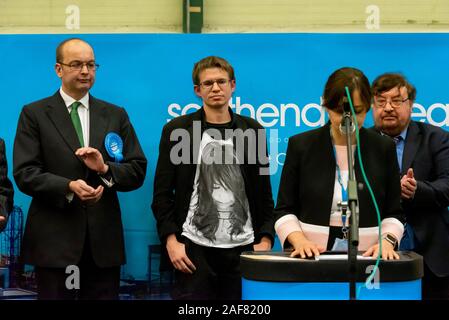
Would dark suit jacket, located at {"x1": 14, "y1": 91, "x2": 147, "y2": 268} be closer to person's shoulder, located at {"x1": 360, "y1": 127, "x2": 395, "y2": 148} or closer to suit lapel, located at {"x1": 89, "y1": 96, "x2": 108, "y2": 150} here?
suit lapel, located at {"x1": 89, "y1": 96, "x2": 108, "y2": 150}

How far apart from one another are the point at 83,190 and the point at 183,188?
0.56 metres

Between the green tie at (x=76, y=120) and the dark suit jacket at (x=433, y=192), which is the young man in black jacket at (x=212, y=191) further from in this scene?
the dark suit jacket at (x=433, y=192)

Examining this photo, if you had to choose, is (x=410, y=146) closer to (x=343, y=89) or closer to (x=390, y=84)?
(x=390, y=84)

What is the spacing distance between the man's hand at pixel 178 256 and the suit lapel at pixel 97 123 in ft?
2.12

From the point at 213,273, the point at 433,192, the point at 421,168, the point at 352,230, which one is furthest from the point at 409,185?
the point at 352,230

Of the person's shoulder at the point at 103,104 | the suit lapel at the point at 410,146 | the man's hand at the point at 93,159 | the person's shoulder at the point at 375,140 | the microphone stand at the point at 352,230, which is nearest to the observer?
the microphone stand at the point at 352,230

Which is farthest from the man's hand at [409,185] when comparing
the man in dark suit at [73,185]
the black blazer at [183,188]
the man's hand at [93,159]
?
the man's hand at [93,159]

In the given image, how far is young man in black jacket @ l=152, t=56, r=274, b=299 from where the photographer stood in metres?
4.46

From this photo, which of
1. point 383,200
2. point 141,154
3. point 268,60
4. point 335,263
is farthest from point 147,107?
point 335,263

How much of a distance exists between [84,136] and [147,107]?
605 millimetres

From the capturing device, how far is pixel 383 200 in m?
3.72

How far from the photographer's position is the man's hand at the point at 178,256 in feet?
14.7

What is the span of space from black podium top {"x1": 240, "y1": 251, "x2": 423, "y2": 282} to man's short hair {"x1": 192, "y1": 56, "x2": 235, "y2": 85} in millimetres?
1623

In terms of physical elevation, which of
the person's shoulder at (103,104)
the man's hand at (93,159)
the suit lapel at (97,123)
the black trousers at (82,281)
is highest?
the person's shoulder at (103,104)
